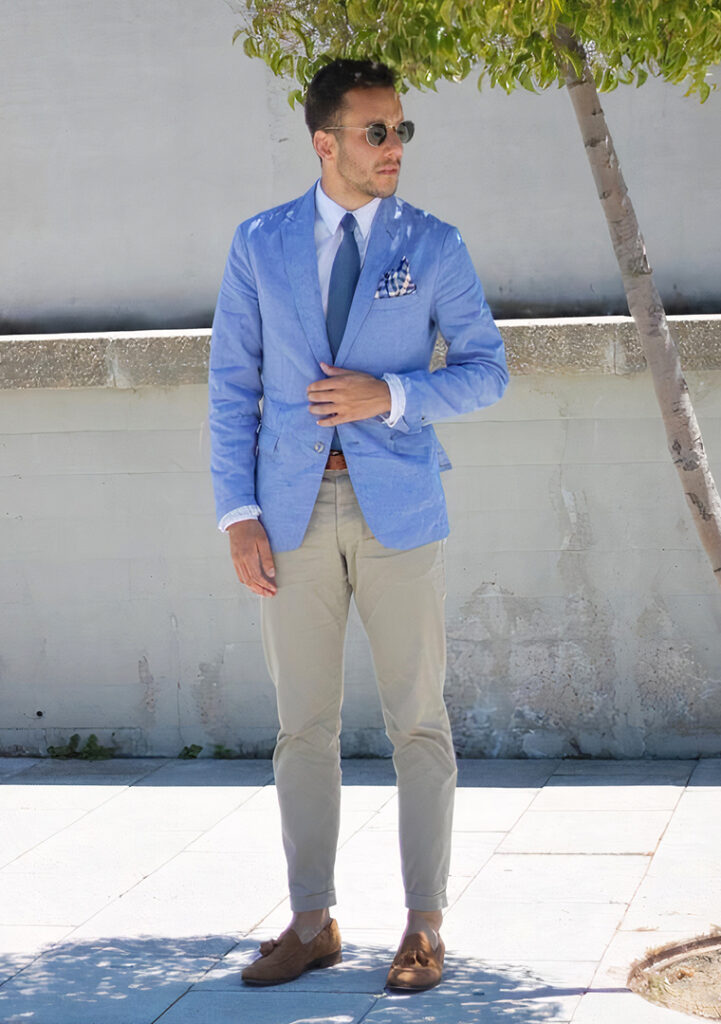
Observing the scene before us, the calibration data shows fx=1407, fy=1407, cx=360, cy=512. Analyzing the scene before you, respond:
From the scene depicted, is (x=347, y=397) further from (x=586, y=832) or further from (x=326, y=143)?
(x=586, y=832)

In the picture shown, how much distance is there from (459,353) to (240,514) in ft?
2.31

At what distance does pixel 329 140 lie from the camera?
3559 millimetres

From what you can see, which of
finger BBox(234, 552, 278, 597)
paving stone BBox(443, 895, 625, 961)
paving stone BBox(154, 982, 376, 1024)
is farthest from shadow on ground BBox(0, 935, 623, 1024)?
finger BBox(234, 552, 278, 597)

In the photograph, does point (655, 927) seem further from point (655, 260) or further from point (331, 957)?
point (655, 260)

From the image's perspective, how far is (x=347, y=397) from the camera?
11.3ft

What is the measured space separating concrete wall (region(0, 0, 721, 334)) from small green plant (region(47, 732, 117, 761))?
180 cm

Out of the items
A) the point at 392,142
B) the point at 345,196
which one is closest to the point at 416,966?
the point at 345,196

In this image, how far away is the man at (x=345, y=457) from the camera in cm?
355

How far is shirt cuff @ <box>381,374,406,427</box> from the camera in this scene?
3480mm

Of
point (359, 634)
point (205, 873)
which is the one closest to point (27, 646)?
point (359, 634)

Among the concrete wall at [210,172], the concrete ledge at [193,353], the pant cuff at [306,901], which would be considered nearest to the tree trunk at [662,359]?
the pant cuff at [306,901]

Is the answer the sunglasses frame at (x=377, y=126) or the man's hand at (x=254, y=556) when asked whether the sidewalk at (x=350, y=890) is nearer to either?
the man's hand at (x=254, y=556)

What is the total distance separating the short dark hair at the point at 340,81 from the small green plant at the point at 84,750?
3.43 m

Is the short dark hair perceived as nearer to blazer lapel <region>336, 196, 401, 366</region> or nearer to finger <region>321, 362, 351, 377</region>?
blazer lapel <region>336, 196, 401, 366</region>
